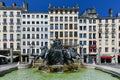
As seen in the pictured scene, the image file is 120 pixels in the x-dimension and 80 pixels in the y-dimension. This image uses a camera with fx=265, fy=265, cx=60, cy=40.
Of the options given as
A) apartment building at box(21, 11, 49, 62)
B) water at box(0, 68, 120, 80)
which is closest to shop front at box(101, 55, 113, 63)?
apartment building at box(21, 11, 49, 62)

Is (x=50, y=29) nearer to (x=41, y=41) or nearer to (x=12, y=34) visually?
(x=41, y=41)

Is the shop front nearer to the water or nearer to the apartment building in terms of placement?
the apartment building

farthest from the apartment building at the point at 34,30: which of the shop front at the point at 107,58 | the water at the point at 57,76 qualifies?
the water at the point at 57,76

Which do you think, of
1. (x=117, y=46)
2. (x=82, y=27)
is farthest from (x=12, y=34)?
(x=117, y=46)

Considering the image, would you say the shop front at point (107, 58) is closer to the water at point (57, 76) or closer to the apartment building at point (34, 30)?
the apartment building at point (34, 30)

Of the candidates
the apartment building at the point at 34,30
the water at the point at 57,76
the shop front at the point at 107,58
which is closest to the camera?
the water at the point at 57,76

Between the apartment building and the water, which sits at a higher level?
the apartment building

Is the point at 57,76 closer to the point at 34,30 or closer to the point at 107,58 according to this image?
the point at 107,58

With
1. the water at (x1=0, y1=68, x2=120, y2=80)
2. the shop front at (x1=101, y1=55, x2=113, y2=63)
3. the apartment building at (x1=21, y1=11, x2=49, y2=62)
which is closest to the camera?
the water at (x1=0, y1=68, x2=120, y2=80)

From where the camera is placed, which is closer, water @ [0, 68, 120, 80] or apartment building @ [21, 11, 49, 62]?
water @ [0, 68, 120, 80]

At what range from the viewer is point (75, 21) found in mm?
89875

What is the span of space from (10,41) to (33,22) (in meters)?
10.0

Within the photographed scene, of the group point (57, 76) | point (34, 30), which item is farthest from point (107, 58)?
point (57, 76)

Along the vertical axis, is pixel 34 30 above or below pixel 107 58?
above
